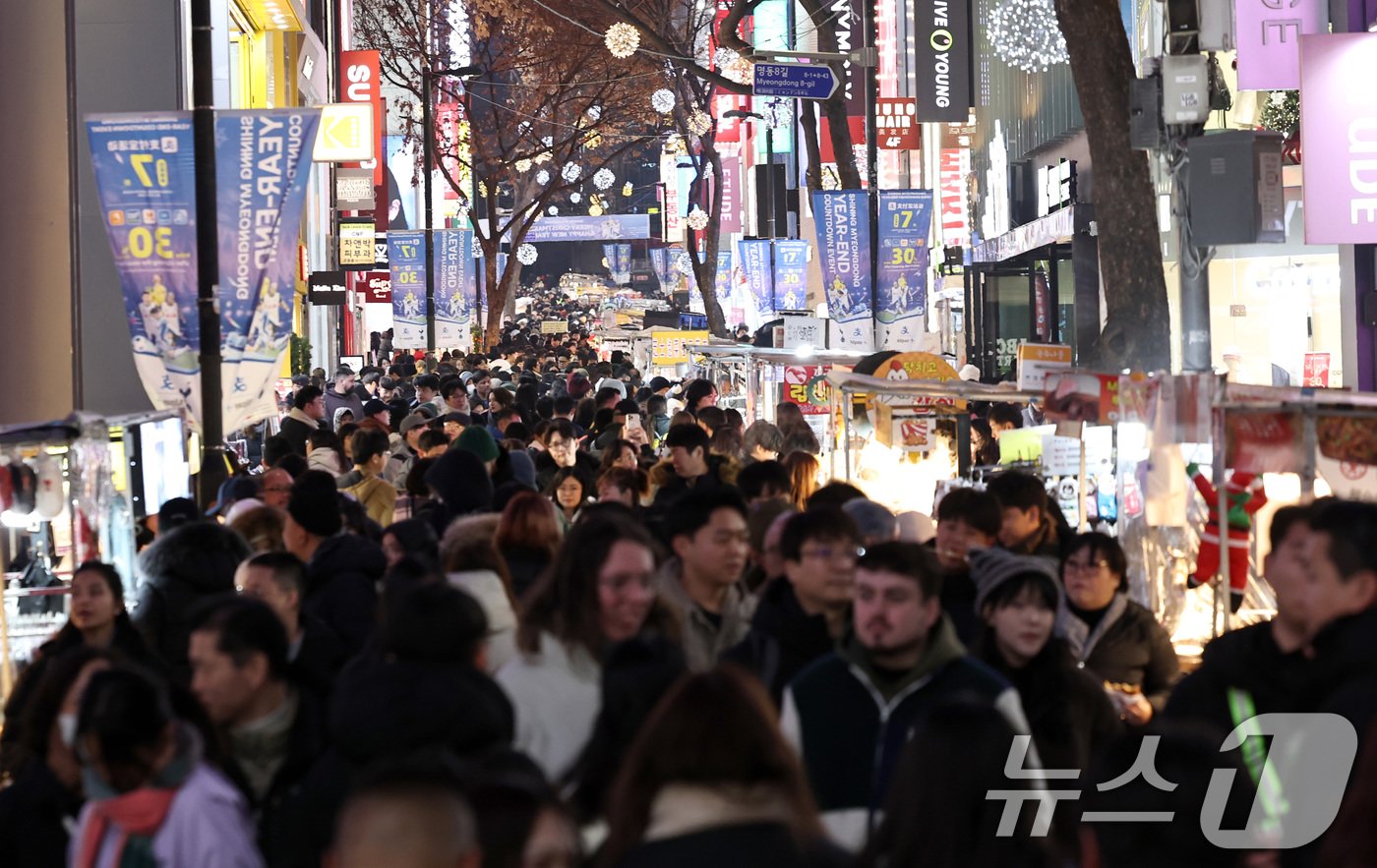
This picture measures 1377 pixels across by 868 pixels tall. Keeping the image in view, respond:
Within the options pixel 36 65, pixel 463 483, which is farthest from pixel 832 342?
pixel 463 483

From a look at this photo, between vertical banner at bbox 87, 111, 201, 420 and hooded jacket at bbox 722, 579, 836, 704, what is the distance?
674cm

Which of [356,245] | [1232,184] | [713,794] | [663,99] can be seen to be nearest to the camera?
[713,794]

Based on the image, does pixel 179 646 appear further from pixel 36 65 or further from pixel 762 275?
pixel 762 275

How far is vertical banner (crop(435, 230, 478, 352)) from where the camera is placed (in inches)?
1510

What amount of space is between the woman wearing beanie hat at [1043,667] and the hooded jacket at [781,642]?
58 centimetres

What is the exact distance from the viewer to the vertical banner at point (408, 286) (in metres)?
38.0

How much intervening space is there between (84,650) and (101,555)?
4.85 meters

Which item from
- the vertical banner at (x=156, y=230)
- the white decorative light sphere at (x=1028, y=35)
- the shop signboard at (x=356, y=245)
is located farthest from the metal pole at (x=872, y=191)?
the shop signboard at (x=356, y=245)

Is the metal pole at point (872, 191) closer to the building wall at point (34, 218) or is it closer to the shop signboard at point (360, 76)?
the building wall at point (34, 218)

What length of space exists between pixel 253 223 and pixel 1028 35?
66.3 feet

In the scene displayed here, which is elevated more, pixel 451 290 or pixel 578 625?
pixel 451 290

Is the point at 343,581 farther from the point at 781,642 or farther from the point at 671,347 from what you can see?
the point at 671,347

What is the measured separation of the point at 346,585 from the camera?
745 centimetres

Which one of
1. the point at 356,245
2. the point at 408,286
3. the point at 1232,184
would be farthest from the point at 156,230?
the point at 356,245
